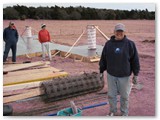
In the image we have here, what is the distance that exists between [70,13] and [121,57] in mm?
1822

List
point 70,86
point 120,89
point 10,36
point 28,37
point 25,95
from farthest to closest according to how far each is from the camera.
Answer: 1. point 28,37
2. point 10,36
3. point 70,86
4. point 25,95
5. point 120,89

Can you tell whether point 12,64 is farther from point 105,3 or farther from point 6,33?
point 105,3

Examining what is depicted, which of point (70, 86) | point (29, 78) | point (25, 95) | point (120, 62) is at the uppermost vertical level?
point (120, 62)

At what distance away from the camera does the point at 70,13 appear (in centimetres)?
471

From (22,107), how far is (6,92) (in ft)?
1.12

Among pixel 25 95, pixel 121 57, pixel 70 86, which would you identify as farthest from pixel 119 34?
pixel 25 95

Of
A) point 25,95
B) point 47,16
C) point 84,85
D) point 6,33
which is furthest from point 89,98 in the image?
point 6,33

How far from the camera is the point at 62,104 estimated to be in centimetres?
402

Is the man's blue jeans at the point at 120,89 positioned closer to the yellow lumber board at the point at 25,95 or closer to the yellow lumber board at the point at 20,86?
the yellow lumber board at the point at 25,95

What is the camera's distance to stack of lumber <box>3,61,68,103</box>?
3.96m

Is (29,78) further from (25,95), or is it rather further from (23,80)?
(25,95)

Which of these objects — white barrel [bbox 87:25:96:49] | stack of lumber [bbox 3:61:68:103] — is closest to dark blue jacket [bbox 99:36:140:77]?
stack of lumber [bbox 3:61:68:103]

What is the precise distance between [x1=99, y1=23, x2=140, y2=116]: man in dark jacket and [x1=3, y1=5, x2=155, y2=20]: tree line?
3.31 ft

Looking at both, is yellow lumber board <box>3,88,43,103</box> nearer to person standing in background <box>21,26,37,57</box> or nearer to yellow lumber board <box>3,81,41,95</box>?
yellow lumber board <box>3,81,41,95</box>
